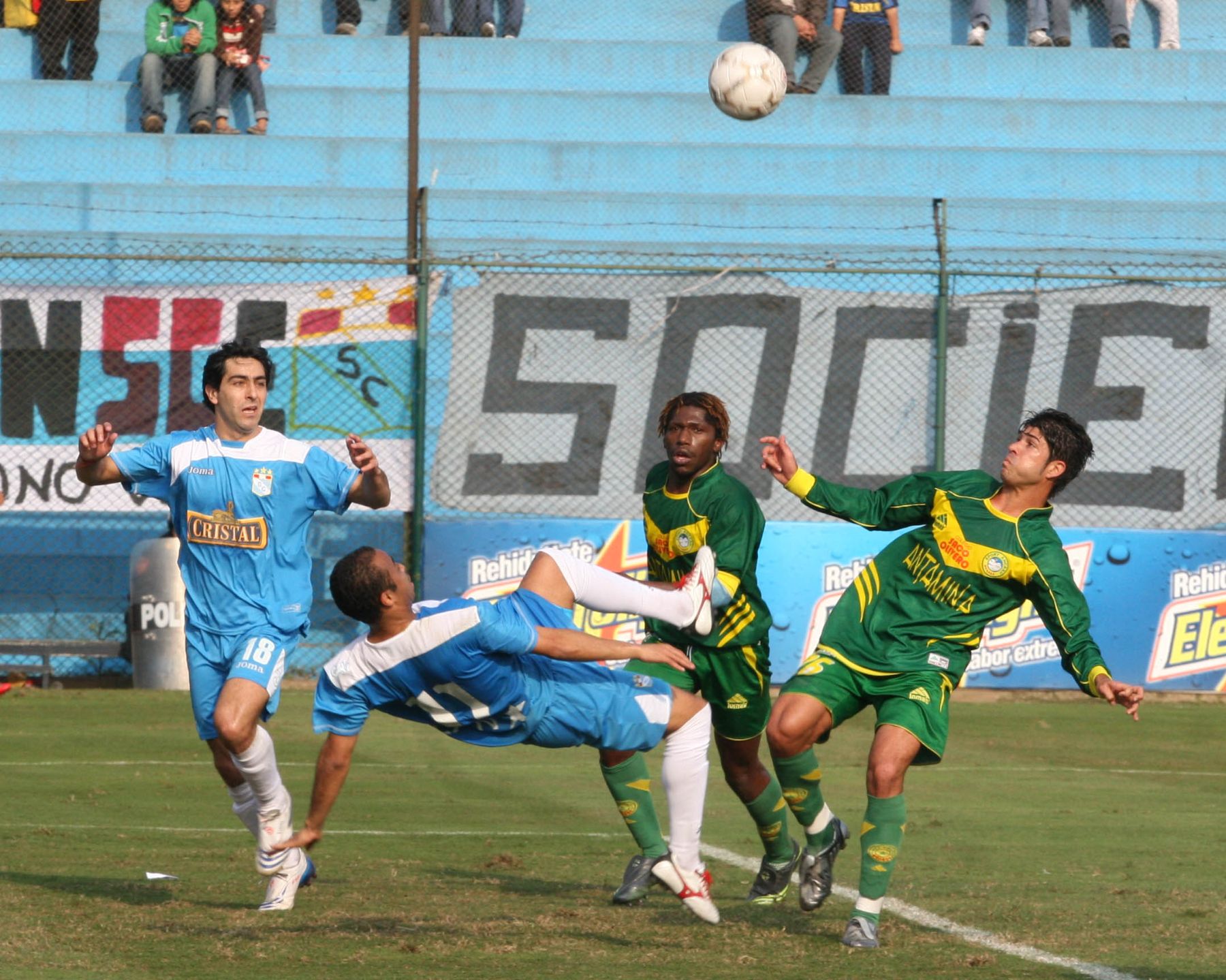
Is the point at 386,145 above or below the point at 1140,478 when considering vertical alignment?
above

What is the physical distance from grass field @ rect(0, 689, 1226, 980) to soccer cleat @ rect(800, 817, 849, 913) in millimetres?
91

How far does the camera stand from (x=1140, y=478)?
14.4 metres

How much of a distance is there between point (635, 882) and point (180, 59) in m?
14.5

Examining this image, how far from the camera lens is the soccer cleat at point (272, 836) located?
6.52m

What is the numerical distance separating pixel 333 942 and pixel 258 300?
872cm

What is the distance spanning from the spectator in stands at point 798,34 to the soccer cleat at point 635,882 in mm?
14240

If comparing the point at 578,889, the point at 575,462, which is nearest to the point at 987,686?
the point at 575,462

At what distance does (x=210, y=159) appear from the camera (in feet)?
61.8

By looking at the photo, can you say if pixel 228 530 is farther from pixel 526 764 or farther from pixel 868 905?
pixel 526 764

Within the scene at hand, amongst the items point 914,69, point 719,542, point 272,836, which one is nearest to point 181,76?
point 914,69

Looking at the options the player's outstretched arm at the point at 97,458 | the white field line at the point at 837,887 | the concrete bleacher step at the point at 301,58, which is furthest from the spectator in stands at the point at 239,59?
the player's outstretched arm at the point at 97,458

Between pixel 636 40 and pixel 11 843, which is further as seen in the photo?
pixel 636 40

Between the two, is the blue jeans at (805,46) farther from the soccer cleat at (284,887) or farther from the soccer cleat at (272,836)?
the soccer cleat at (284,887)

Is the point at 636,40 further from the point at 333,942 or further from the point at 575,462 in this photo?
the point at 333,942
